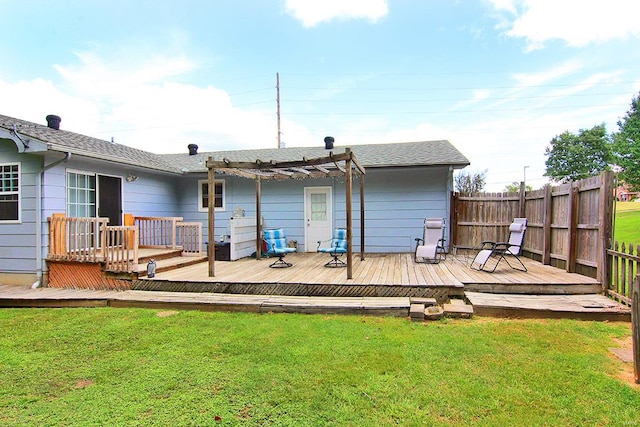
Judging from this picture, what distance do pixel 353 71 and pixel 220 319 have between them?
1584 centimetres

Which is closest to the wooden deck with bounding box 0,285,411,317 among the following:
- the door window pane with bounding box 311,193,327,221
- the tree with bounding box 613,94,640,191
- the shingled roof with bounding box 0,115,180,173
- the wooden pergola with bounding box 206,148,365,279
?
the wooden pergola with bounding box 206,148,365,279

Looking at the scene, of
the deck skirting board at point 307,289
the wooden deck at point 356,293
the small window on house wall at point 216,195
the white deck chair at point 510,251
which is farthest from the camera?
the small window on house wall at point 216,195

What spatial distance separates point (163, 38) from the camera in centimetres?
1162

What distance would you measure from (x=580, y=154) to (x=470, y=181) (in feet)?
53.3

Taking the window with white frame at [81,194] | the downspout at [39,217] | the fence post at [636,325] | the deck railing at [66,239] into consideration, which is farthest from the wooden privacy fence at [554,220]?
the downspout at [39,217]

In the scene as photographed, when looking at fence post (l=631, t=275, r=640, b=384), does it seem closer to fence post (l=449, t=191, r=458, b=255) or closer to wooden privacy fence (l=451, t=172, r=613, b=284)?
wooden privacy fence (l=451, t=172, r=613, b=284)

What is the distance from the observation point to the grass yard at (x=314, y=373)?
2336 millimetres

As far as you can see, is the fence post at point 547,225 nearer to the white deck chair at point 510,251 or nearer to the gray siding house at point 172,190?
the white deck chair at point 510,251

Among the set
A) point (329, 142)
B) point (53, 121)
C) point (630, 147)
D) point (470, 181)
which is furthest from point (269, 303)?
point (630, 147)

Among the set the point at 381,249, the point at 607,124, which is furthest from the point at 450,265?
the point at 607,124

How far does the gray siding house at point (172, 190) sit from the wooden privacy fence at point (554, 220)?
768 mm

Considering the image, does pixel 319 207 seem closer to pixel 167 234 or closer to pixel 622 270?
pixel 167 234

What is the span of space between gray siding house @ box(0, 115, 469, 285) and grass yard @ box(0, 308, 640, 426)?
286 centimetres

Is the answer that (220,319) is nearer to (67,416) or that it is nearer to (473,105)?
(67,416)
